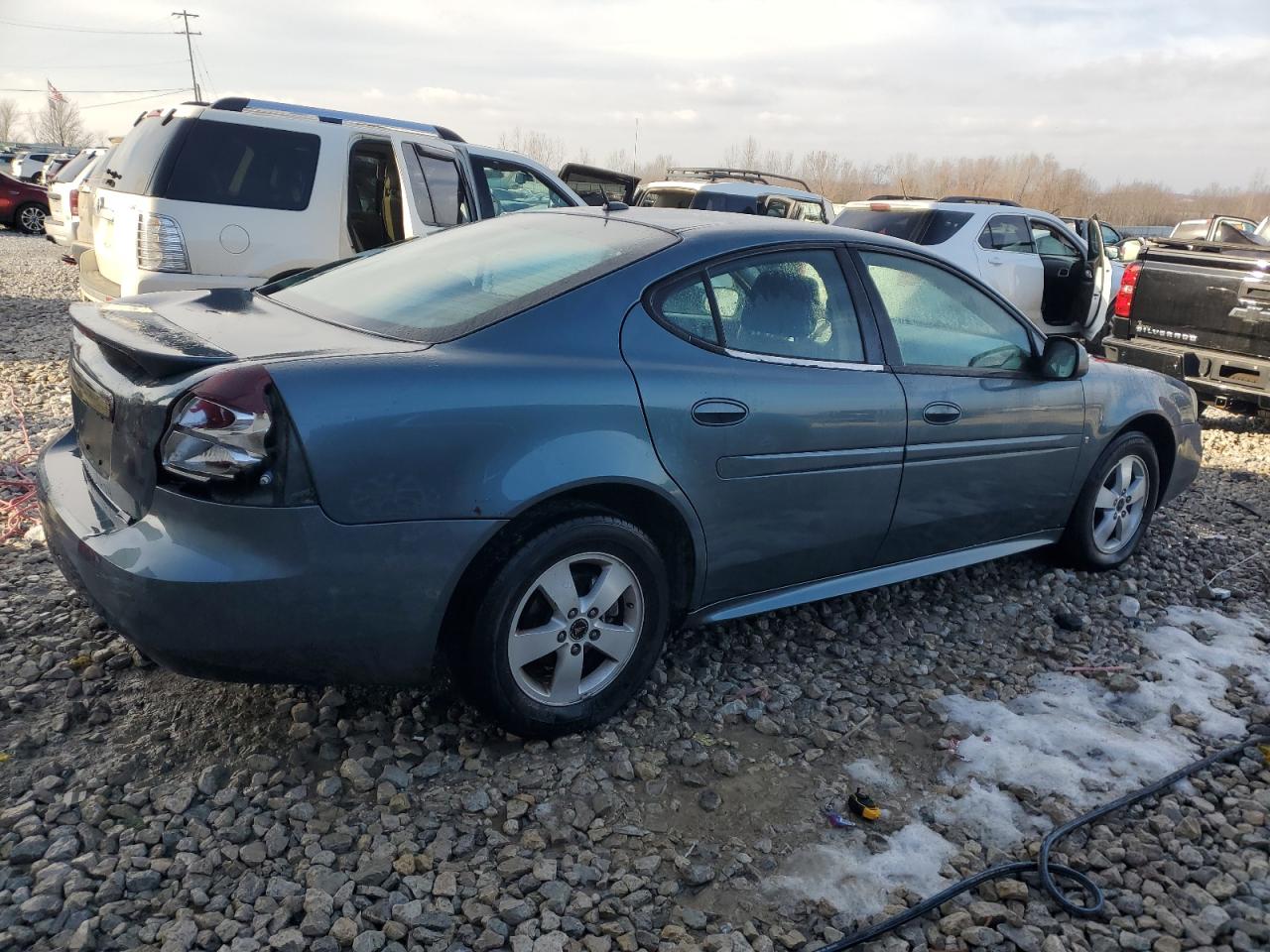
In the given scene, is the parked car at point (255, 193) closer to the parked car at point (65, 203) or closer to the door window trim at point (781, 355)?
the door window trim at point (781, 355)

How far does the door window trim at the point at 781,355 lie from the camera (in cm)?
303

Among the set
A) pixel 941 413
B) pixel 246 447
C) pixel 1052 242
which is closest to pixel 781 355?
pixel 941 413

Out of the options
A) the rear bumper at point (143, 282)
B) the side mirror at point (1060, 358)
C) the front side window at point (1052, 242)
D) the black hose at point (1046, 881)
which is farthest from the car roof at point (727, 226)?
the front side window at point (1052, 242)

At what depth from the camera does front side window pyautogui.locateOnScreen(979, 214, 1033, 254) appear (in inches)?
398

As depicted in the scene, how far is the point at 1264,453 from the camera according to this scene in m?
7.40

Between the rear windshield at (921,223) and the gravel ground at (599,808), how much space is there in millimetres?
6734

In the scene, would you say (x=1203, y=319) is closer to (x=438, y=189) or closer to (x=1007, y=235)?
(x=1007, y=235)

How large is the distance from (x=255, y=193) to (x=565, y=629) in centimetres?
523

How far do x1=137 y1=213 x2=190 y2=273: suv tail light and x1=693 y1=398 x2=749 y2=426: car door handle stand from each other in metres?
4.83

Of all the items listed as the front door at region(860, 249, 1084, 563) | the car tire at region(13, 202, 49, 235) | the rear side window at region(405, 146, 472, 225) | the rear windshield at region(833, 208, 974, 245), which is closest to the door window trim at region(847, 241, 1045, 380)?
the front door at region(860, 249, 1084, 563)

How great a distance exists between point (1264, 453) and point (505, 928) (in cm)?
729

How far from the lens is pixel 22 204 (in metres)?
21.0

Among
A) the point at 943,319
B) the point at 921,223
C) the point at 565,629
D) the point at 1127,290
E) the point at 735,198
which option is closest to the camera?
the point at 565,629

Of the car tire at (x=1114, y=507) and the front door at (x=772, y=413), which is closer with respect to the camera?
the front door at (x=772, y=413)
